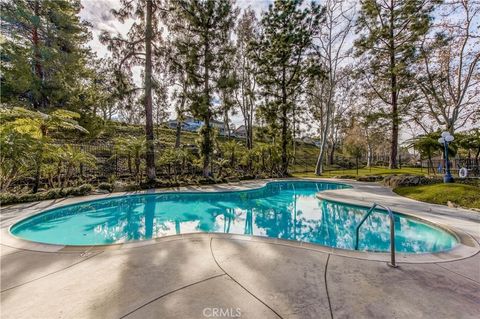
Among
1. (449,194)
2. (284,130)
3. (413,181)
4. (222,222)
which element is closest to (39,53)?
(222,222)

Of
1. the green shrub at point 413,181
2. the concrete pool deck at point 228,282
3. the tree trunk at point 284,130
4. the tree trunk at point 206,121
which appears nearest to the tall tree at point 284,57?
the tree trunk at point 284,130

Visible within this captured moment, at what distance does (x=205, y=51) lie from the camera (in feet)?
40.5

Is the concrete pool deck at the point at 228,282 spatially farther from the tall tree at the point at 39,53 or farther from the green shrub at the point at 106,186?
the tall tree at the point at 39,53

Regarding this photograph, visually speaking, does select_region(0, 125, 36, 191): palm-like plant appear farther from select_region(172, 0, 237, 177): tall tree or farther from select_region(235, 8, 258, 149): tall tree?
select_region(235, 8, 258, 149): tall tree

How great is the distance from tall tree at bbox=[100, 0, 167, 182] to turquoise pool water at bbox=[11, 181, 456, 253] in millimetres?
3493

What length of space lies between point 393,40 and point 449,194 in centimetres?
1338

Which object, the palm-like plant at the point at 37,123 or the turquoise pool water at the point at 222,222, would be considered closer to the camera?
the turquoise pool water at the point at 222,222

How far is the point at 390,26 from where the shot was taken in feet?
51.4

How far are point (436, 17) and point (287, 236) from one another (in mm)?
17052

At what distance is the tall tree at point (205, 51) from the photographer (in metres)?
11.9

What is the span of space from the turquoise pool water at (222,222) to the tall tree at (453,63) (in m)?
12.0

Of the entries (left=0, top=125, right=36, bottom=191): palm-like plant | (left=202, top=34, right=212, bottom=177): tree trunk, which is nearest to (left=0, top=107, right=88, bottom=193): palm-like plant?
(left=0, top=125, right=36, bottom=191): palm-like plant

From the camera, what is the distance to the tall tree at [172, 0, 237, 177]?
11922 millimetres

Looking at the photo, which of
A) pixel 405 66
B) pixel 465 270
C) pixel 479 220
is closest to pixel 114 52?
pixel 465 270
